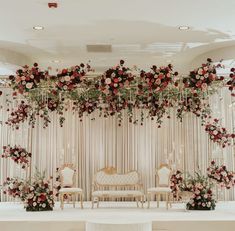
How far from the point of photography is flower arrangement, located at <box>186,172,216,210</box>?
872 centimetres

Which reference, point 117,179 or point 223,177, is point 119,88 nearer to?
point 223,177

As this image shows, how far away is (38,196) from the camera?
8797mm

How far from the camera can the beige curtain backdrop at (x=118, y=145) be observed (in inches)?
469

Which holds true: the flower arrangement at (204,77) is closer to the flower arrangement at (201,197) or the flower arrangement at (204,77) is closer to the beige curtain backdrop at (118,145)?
the flower arrangement at (201,197)

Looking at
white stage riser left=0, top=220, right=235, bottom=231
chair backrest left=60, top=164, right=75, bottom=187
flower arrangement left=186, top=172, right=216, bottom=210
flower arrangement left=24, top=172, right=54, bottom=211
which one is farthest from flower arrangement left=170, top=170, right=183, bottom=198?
white stage riser left=0, top=220, right=235, bottom=231

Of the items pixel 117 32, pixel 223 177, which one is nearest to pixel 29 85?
pixel 117 32

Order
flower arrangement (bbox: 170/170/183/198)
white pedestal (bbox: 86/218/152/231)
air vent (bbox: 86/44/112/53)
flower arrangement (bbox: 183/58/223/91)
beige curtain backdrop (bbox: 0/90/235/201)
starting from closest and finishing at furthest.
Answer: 1. white pedestal (bbox: 86/218/152/231)
2. flower arrangement (bbox: 183/58/223/91)
3. air vent (bbox: 86/44/112/53)
4. flower arrangement (bbox: 170/170/183/198)
5. beige curtain backdrop (bbox: 0/90/235/201)

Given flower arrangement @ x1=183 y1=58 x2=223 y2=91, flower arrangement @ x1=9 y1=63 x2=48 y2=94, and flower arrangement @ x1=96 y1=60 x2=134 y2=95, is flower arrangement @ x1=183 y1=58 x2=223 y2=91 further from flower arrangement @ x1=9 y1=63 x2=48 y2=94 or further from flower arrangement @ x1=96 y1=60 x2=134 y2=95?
flower arrangement @ x1=9 y1=63 x2=48 y2=94

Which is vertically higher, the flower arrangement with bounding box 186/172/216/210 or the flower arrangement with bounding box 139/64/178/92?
the flower arrangement with bounding box 139/64/178/92

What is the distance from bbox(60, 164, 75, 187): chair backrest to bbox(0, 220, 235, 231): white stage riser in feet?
15.1

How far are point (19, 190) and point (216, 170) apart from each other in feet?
13.4

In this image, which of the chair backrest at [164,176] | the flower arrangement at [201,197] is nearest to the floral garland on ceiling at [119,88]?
the flower arrangement at [201,197]

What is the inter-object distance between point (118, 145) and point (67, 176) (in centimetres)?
186

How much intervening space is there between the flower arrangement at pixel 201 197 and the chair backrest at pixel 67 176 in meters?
3.35
